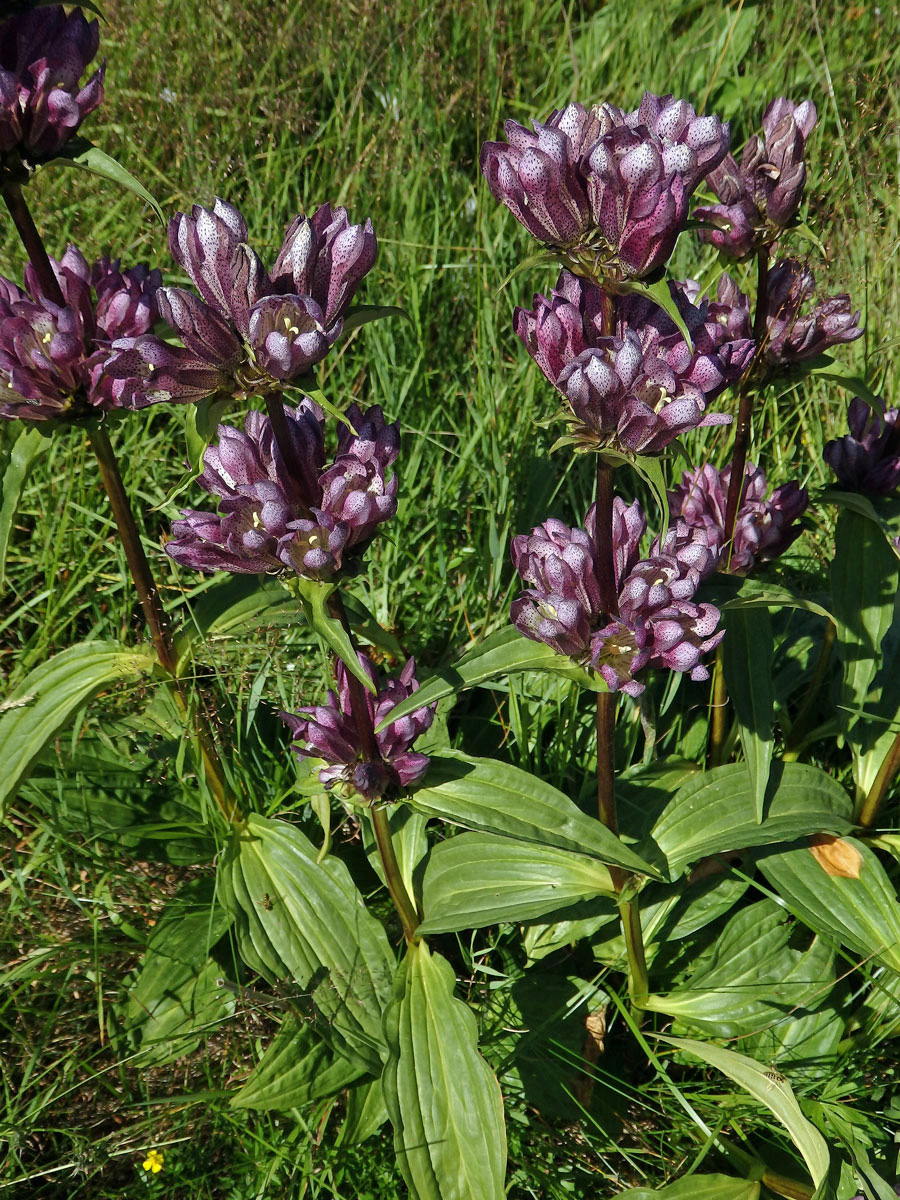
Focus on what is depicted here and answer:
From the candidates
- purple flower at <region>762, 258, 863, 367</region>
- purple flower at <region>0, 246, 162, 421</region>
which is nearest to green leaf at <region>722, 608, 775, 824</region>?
A: purple flower at <region>762, 258, 863, 367</region>

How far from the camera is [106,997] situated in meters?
3.05

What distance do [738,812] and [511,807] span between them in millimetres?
691

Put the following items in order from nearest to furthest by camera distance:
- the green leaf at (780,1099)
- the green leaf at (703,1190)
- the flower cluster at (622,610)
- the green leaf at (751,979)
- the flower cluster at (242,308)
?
the flower cluster at (242,308), the flower cluster at (622,610), the green leaf at (780,1099), the green leaf at (703,1190), the green leaf at (751,979)

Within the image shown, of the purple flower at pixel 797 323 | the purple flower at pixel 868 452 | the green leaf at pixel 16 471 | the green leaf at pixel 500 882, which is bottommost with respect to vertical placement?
the green leaf at pixel 500 882

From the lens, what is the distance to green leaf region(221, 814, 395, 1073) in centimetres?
283

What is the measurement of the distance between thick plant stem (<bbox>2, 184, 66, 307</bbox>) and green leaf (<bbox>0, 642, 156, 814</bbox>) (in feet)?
3.18

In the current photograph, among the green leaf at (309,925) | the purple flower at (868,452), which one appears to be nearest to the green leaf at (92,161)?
the green leaf at (309,925)

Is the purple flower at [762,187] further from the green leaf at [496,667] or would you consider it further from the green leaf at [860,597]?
the green leaf at [496,667]

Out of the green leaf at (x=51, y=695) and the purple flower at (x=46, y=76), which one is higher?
the purple flower at (x=46, y=76)

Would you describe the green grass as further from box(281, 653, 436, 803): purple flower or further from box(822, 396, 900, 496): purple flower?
box(822, 396, 900, 496): purple flower

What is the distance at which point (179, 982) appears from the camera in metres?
3.03

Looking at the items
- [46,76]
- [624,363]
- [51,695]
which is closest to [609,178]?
[624,363]

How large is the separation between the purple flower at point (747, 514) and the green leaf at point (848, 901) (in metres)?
0.86

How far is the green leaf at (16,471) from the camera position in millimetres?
2488
